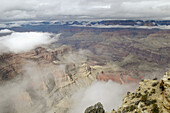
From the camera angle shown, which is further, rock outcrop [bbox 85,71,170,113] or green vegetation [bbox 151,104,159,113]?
green vegetation [bbox 151,104,159,113]

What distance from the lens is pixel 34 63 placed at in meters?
188

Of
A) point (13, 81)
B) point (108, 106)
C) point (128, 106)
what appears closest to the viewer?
point (128, 106)

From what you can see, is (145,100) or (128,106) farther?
(128,106)

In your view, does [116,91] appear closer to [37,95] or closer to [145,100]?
[37,95]

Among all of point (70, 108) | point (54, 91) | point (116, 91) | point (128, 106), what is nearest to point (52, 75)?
point (54, 91)

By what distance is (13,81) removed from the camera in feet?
503

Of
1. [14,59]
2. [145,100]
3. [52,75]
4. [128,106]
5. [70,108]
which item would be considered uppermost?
[145,100]

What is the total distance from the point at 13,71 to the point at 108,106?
388 feet

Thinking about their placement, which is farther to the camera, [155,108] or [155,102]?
[155,102]

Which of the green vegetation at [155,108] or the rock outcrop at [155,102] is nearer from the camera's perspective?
the rock outcrop at [155,102]

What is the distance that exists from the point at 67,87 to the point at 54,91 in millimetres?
17601

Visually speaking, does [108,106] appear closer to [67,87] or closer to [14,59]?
[67,87]

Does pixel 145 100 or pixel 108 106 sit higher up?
pixel 145 100

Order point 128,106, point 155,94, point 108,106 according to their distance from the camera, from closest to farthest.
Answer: point 155,94 < point 128,106 < point 108,106
